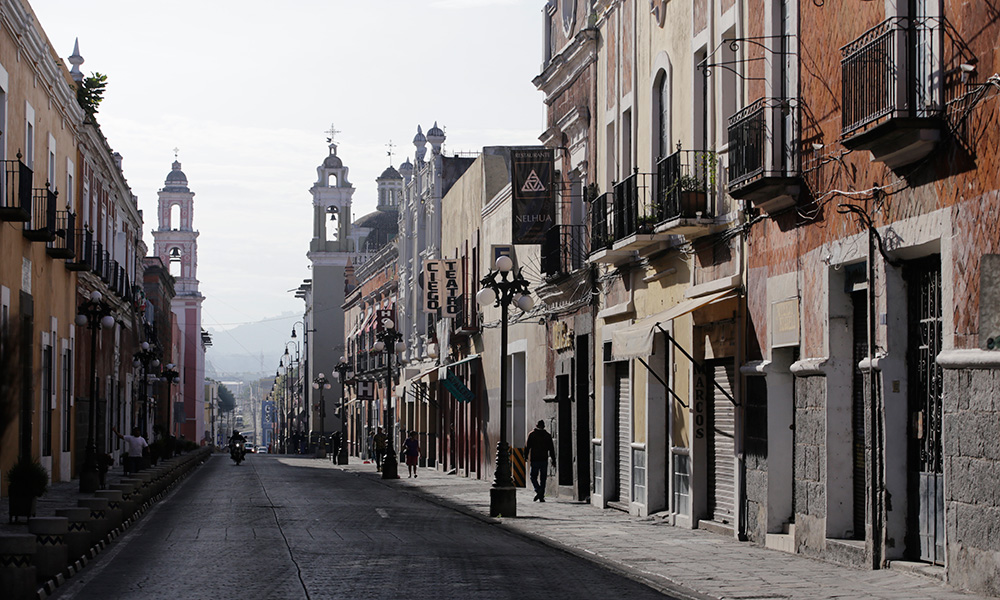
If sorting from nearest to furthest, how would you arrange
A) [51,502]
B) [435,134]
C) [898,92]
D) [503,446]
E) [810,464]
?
[898,92], [810,464], [503,446], [51,502], [435,134]

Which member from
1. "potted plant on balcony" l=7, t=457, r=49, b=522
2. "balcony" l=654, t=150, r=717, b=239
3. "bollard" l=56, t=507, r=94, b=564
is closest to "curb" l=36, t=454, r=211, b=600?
"bollard" l=56, t=507, r=94, b=564

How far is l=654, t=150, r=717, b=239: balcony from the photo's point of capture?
19.7 m

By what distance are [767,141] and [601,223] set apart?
25.1 ft

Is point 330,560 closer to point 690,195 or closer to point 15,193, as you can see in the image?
point 690,195

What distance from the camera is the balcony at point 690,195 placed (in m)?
19.7

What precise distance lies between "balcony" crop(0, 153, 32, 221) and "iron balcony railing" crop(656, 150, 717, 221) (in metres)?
12.4

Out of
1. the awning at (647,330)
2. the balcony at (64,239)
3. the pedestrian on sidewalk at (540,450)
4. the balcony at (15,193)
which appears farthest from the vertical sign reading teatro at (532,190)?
the balcony at (64,239)

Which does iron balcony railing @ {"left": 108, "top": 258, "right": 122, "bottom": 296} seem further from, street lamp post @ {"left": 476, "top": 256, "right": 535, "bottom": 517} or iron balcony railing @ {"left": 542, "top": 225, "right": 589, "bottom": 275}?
street lamp post @ {"left": 476, "top": 256, "right": 535, "bottom": 517}

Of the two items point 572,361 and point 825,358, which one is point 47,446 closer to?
point 572,361

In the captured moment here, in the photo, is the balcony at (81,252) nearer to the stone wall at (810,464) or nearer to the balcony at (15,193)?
the balcony at (15,193)

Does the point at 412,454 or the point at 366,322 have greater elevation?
the point at 366,322

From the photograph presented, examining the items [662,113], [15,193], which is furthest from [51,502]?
[662,113]

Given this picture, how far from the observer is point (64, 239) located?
34625 mm

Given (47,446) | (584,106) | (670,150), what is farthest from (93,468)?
(670,150)
